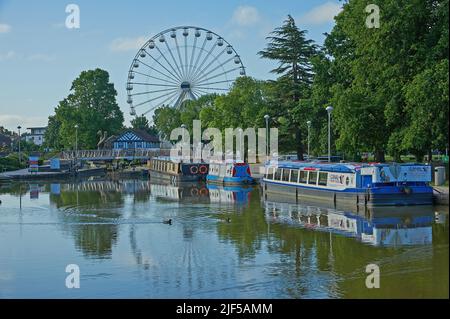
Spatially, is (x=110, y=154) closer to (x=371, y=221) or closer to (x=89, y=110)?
(x=89, y=110)

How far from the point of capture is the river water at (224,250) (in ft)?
60.6

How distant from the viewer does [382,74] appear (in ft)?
139

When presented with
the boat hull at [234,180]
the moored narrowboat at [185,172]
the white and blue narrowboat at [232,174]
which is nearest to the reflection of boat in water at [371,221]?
the boat hull at [234,180]

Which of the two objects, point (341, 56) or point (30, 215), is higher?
point (341, 56)

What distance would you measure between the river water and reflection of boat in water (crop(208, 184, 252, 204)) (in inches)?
90.8

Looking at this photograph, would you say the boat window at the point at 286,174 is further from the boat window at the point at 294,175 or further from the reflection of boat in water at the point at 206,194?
the reflection of boat in water at the point at 206,194

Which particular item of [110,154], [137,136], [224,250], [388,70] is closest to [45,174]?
[110,154]

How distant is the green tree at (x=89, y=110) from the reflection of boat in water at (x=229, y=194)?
50.6m

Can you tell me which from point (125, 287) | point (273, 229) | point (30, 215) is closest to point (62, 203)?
point (30, 215)

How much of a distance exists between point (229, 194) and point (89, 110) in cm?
6176

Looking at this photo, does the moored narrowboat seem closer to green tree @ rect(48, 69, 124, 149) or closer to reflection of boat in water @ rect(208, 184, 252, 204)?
reflection of boat in water @ rect(208, 184, 252, 204)

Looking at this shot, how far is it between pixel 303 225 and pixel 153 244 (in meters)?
8.05

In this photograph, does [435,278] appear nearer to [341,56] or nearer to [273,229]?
[273,229]

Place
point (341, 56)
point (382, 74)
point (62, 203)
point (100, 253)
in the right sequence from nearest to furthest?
point (100, 253)
point (382, 74)
point (62, 203)
point (341, 56)
